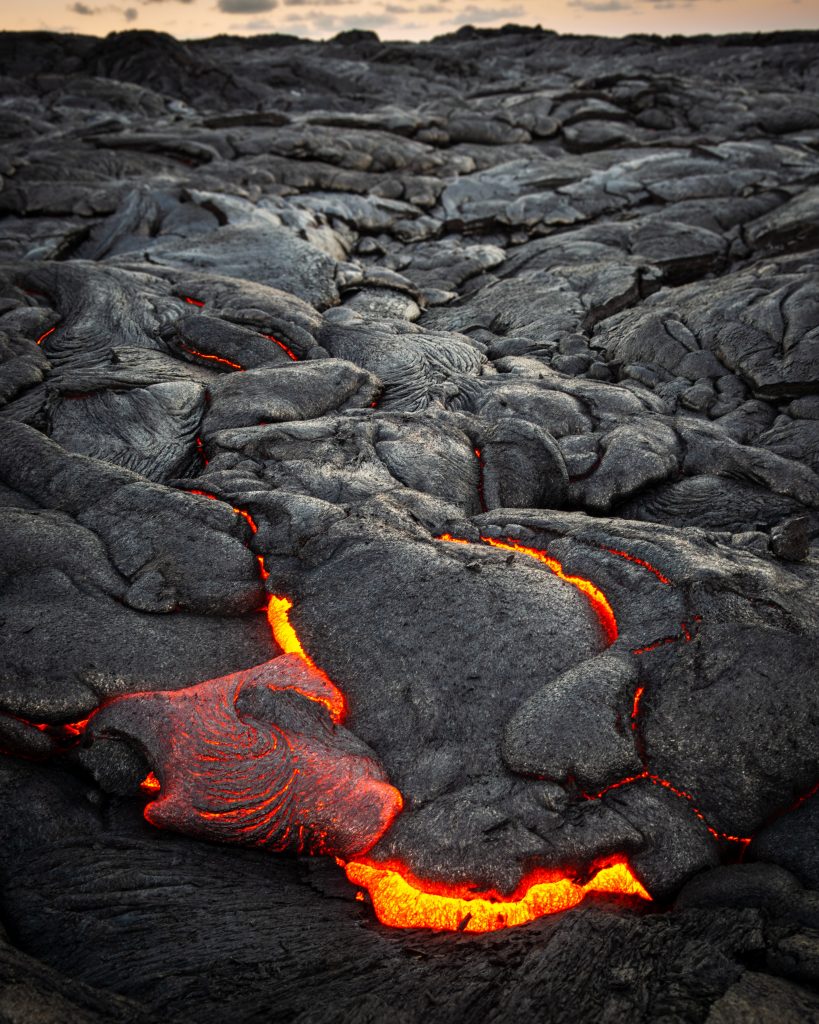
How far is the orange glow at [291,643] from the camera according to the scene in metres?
5.41

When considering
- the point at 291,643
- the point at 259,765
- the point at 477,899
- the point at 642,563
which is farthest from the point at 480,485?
the point at 477,899

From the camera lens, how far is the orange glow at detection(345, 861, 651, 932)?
4371 mm

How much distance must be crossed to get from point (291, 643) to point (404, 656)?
3.61ft

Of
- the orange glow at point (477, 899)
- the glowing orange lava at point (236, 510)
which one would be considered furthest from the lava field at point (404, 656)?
the glowing orange lava at point (236, 510)

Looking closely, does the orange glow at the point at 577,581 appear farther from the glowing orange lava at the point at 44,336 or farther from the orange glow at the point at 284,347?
the glowing orange lava at the point at 44,336

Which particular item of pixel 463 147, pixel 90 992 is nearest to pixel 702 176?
pixel 463 147

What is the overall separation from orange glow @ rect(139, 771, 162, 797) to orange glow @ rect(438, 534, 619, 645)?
10.6 ft

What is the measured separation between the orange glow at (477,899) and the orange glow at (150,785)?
163cm

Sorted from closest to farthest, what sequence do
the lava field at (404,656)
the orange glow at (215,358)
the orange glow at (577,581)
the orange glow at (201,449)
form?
the lava field at (404,656), the orange glow at (577,581), the orange glow at (201,449), the orange glow at (215,358)

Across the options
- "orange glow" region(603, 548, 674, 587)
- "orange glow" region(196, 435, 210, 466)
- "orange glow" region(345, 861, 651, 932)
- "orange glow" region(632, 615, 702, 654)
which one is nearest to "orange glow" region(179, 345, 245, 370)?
"orange glow" region(196, 435, 210, 466)

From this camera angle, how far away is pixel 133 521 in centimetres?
661

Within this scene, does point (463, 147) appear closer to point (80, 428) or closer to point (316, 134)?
point (316, 134)

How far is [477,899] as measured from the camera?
4.41 metres

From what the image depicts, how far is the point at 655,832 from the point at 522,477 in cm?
426
